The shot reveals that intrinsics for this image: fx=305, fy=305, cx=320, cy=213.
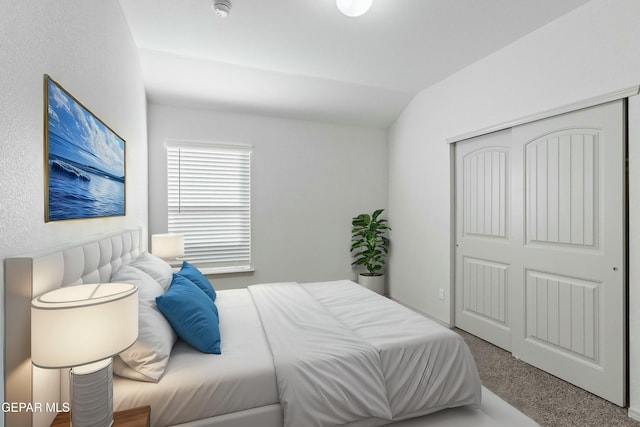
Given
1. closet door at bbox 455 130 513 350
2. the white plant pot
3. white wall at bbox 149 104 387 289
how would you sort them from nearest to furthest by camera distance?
closet door at bbox 455 130 513 350, white wall at bbox 149 104 387 289, the white plant pot

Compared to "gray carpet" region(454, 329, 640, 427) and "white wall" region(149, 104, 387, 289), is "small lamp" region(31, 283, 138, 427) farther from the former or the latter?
"white wall" region(149, 104, 387, 289)

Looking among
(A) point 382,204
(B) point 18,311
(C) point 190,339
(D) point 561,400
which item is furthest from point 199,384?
(A) point 382,204

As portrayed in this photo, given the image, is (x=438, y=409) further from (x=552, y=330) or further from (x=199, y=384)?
(x=552, y=330)

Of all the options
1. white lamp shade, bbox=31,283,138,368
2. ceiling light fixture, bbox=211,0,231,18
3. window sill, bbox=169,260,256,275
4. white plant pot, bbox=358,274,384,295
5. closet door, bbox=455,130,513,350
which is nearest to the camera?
white lamp shade, bbox=31,283,138,368

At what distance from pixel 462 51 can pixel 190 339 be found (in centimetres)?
326

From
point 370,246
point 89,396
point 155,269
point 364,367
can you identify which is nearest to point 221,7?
point 155,269

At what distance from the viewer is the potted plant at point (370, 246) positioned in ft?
14.1

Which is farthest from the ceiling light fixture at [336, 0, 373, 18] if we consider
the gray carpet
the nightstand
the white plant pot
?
the white plant pot

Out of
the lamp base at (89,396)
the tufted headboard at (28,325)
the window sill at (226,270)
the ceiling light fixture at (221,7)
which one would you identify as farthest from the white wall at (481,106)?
the tufted headboard at (28,325)

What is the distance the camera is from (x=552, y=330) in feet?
7.92

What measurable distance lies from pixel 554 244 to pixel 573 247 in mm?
148

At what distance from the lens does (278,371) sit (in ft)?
4.77

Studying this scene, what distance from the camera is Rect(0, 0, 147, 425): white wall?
0.94m

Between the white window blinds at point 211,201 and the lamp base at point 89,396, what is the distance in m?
2.88
